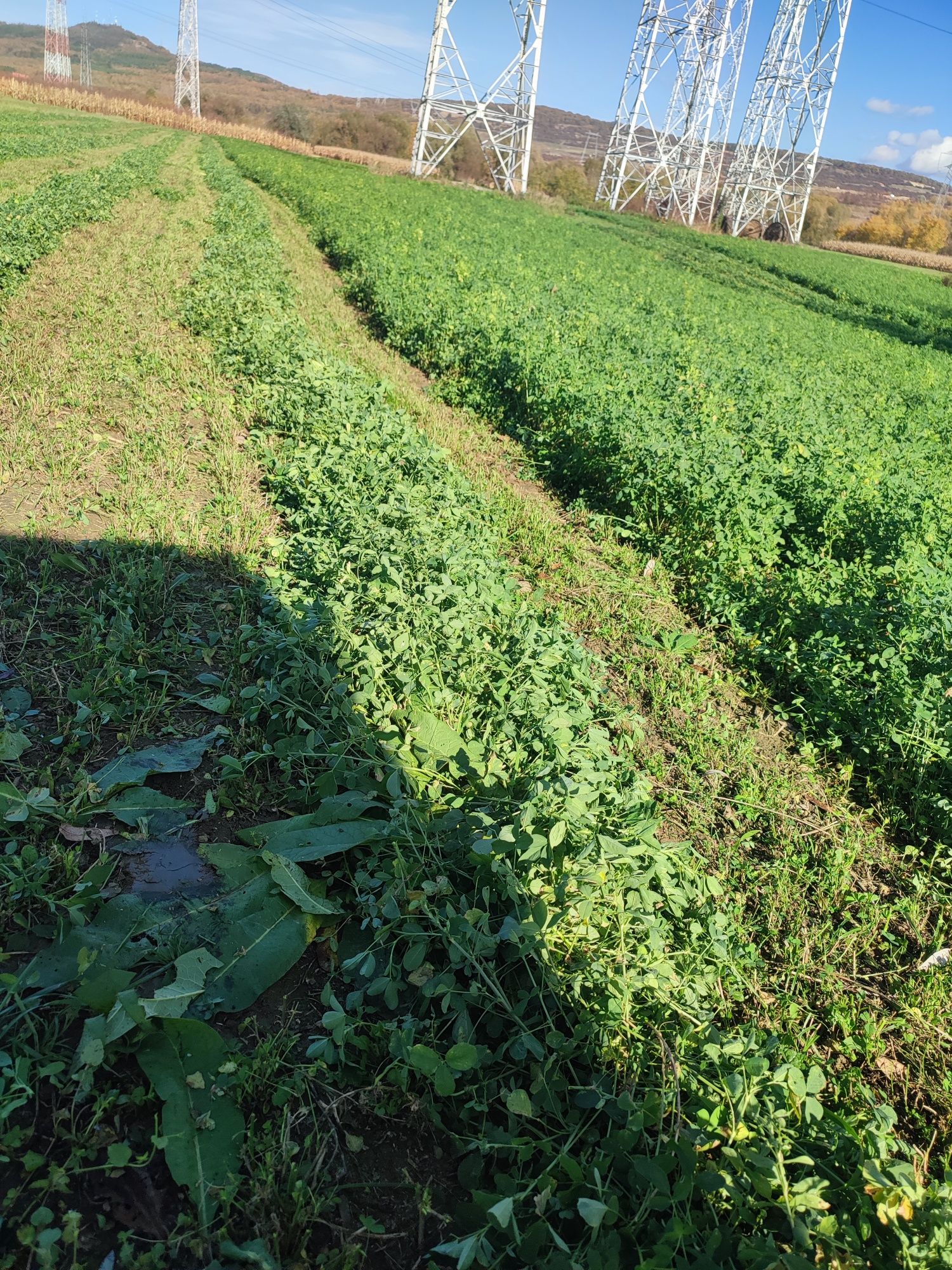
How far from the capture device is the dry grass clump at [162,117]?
173 feet

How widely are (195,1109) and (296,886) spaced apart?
2.39 feet

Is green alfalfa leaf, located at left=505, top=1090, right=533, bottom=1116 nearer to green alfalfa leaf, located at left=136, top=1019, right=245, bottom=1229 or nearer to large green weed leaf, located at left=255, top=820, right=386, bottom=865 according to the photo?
green alfalfa leaf, located at left=136, top=1019, right=245, bottom=1229

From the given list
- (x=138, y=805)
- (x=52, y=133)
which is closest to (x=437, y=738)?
(x=138, y=805)

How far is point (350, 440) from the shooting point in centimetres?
603

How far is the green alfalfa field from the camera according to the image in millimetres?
1951

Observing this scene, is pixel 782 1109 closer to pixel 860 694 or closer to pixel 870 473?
pixel 860 694

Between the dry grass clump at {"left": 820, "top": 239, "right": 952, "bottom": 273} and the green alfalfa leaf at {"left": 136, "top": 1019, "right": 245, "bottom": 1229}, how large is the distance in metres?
56.1

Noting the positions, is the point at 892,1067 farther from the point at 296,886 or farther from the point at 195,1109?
the point at 195,1109

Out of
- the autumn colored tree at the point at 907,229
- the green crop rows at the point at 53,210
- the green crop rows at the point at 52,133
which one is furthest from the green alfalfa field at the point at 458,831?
the autumn colored tree at the point at 907,229

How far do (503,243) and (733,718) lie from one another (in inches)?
792

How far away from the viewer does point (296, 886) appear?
263cm

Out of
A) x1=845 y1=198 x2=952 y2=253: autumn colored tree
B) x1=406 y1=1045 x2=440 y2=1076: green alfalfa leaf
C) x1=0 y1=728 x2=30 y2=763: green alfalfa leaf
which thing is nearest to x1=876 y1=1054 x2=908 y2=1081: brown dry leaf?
x1=406 y1=1045 x2=440 y2=1076: green alfalfa leaf

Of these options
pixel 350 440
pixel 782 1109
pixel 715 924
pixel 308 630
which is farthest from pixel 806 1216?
pixel 350 440

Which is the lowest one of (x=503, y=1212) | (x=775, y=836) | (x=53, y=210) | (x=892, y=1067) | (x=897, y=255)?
(x=892, y=1067)
